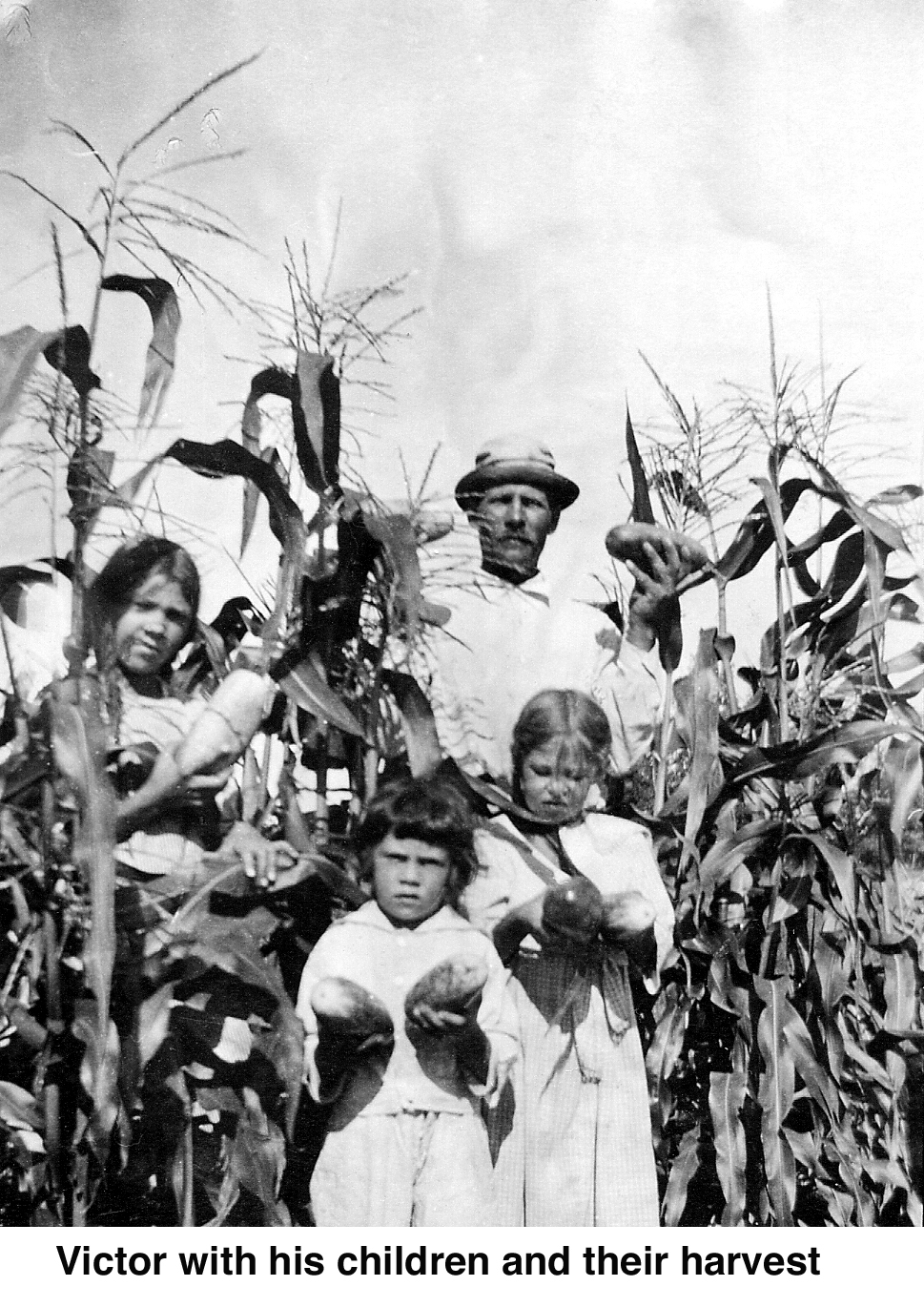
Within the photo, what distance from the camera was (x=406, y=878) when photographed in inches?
50.6

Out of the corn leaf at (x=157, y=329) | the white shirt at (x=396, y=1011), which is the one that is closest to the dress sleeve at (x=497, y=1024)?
the white shirt at (x=396, y=1011)

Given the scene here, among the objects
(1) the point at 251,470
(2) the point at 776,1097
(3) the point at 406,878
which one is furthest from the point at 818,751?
(1) the point at 251,470

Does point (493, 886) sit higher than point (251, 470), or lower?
lower

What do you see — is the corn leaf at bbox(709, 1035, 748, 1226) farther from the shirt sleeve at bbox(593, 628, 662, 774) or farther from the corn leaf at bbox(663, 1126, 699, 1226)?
the shirt sleeve at bbox(593, 628, 662, 774)

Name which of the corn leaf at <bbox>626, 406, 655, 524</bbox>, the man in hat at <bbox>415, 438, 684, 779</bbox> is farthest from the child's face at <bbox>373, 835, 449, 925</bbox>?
the corn leaf at <bbox>626, 406, 655, 524</bbox>

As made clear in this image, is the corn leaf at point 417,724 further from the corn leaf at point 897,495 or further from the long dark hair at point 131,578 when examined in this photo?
the corn leaf at point 897,495

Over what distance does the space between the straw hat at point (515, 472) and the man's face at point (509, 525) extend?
0.01 m

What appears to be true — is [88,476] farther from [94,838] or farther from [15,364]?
[94,838]

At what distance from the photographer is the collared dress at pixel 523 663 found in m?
1.43

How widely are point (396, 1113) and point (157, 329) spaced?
94 cm

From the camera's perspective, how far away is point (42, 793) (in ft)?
3.95

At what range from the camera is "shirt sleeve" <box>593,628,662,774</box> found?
151cm

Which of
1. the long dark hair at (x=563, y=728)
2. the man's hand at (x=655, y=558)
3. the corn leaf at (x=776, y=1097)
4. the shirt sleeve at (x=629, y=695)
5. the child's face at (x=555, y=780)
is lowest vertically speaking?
the corn leaf at (x=776, y=1097)
